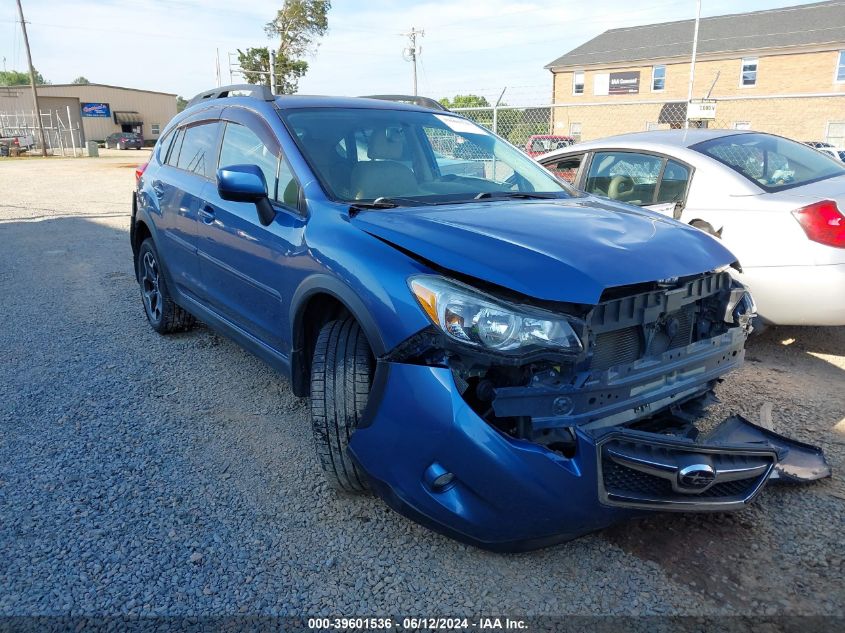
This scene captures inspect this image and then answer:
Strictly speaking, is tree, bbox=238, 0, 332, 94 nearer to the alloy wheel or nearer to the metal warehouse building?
the metal warehouse building

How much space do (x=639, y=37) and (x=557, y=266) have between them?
1741 inches

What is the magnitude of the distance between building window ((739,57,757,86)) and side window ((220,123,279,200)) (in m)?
39.6

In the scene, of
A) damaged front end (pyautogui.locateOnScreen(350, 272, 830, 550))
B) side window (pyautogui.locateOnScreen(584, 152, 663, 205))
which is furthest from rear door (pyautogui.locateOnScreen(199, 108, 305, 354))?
side window (pyautogui.locateOnScreen(584, 152, 663, 205))

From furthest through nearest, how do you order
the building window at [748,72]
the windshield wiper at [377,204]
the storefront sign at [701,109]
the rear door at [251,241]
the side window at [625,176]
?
the building window at [748,72]
the storefront sign at [701,109]
the side window at [625,176]
the rear door at [251,241]
the windshield wiper at [377,204]

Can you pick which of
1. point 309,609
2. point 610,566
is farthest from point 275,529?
point 610,566

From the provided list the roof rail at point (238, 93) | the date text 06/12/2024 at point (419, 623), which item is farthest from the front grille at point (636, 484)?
the roof rail at point (238, 93)

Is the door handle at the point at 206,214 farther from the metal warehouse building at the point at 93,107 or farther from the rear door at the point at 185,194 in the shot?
the metal warehouse building at the point at 93,107

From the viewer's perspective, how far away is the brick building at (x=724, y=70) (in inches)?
1153

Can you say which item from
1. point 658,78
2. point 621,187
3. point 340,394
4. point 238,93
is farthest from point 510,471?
point 658,78

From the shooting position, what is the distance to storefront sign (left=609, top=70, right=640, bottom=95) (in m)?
39.5

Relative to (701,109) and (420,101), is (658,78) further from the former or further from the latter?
(420,101)

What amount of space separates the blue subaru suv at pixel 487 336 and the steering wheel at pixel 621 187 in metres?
2.25

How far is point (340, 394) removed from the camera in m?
2.60

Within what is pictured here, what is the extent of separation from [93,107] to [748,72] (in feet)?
158
